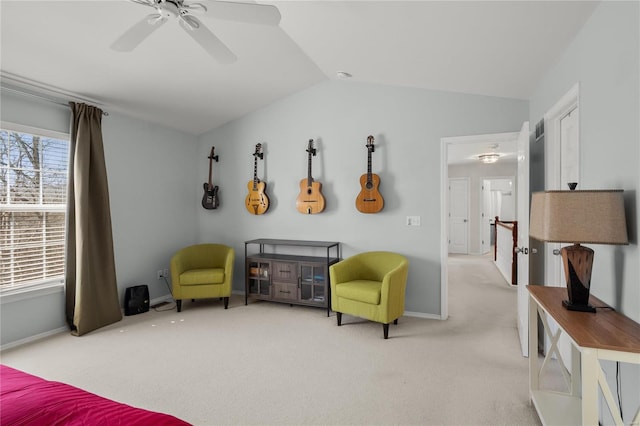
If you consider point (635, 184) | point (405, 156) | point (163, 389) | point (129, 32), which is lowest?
point (163, 389)

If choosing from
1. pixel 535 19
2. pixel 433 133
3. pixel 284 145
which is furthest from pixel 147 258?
pixel 535 19

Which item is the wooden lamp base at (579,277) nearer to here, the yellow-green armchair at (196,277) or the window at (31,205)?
the yellow-green armchair at (196,277)

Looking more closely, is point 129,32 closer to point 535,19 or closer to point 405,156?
point 535,19

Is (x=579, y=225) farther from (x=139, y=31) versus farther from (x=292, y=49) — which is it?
(x=292, y=49)

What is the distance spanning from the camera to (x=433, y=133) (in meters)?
3.77

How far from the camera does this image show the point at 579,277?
63.1 inches

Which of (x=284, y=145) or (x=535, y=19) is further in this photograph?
(x=284, y=145)

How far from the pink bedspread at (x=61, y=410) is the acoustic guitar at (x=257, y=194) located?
3.40 meters

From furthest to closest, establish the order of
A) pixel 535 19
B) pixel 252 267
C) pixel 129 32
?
1. pixel 252 267
2. pixel 535 19
3. pixel 129 32

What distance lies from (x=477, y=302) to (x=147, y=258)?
13.4ft

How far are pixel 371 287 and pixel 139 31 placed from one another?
2.68 m

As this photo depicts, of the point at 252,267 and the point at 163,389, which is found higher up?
the point at 252,267

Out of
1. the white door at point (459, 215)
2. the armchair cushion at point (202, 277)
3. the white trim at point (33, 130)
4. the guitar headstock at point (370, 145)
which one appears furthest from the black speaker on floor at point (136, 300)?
the white door at point (459, 215)

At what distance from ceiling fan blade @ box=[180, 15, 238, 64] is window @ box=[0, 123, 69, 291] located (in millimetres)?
2169
